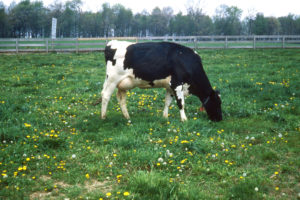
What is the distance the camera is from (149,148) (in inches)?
211

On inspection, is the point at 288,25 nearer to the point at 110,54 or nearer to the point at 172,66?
the point at 172,66

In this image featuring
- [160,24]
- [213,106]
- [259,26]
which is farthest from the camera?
[160,24]

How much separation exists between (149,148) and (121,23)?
11348 cm

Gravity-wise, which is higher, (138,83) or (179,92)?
(138,83)

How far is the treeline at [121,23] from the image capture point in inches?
3386

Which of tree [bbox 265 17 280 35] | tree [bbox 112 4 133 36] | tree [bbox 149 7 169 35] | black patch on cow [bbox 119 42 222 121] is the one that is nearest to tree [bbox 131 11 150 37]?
tree [bbox 112 4 133 36]

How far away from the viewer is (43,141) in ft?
18.3

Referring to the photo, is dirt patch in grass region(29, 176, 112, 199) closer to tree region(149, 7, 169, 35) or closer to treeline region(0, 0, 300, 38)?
treeline region(0, 0, 300, 38)

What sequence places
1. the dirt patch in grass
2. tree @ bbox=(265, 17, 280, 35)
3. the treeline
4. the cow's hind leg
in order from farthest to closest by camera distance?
1. tree @ bbox=(265, 17, 280, 35)
2. the treeline
3. the cow's hind leg
4. the dirt patch in grass

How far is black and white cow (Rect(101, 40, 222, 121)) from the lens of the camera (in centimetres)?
709

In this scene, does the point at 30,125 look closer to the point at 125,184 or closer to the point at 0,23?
the point at 125,184

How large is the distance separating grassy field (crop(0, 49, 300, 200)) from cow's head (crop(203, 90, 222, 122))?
321mm

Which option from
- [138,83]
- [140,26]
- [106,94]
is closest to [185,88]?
[138,83]

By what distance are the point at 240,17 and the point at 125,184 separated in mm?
130766
